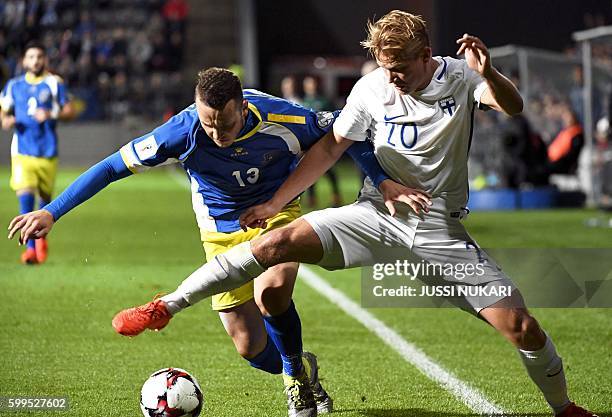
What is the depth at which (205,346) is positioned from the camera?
23.6 feet

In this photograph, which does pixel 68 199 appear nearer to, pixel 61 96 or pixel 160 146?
pixel 160 146

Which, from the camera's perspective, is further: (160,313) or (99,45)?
(99,45)

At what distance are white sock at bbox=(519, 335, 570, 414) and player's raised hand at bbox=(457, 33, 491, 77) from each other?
121 cm

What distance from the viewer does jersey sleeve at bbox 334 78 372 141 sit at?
5.10m

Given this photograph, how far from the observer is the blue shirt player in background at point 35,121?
37.6 feet

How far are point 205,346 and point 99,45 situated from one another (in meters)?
26.5

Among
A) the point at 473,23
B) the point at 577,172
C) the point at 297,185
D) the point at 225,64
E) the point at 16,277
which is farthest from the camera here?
the point at 225,64

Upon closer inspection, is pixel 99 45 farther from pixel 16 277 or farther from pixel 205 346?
pixel 205 346

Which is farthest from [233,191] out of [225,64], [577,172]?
[225,64]

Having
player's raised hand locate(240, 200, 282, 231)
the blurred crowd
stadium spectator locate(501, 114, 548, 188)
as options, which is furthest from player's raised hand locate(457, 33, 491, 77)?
the blurred crowd

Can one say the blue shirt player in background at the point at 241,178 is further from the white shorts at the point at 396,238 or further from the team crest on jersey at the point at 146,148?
the white shorts at the point at 396,238

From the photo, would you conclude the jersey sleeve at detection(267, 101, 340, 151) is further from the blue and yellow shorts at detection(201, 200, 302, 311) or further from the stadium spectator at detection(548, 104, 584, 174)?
the stadium spectator at detection(548, 104, 584, 174)

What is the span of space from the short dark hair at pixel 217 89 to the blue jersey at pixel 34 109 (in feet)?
22.4

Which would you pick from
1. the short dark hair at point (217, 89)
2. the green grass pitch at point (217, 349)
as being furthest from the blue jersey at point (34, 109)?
the short dark hair at point (217, 89)
